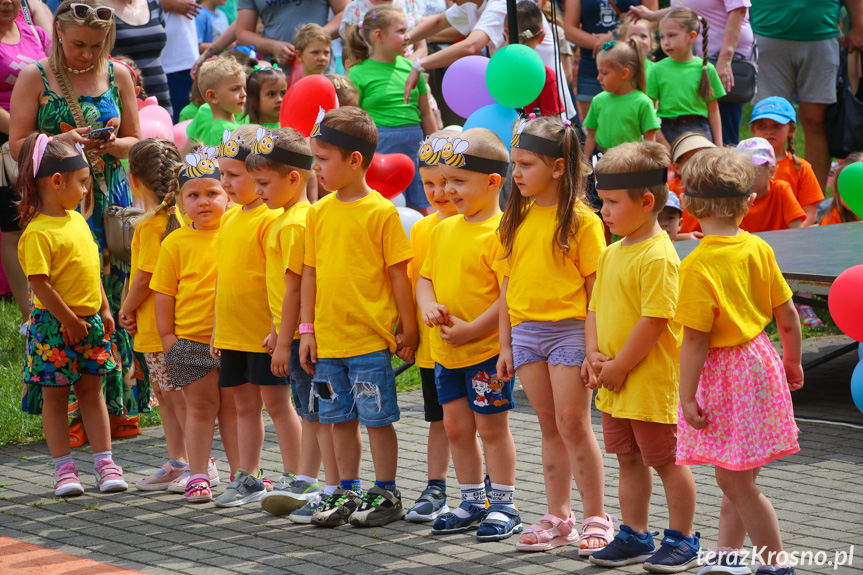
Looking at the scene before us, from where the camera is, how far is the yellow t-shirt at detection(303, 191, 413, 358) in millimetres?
4742

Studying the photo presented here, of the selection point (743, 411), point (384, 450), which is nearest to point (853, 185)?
point (743, 411)

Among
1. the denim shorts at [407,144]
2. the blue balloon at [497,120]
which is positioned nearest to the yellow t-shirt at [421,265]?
the blue balloon at [497,120]

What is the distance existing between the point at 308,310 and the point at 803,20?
6.83 meters

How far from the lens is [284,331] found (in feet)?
16.0

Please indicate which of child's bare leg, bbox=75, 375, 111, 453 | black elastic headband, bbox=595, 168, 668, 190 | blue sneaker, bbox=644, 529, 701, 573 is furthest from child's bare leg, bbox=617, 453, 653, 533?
child's bare leg, bbox=75, 375, 111, 453

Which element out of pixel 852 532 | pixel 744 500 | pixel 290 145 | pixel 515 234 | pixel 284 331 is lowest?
pixel 852 532

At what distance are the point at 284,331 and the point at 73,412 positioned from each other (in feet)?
7.72

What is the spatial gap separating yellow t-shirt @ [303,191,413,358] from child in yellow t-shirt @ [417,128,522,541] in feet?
0.71

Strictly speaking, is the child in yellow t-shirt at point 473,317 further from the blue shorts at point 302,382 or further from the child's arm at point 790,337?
the child's arm at point 790,337

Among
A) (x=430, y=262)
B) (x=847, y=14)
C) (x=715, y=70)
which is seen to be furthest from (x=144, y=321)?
(x=847, y=14)

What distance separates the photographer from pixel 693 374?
375 centimetres

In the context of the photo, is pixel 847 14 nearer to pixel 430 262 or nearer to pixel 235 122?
pixel 235 122

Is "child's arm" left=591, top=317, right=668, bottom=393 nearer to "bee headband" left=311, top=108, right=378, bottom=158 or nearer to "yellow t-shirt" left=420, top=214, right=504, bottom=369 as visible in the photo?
"yellow t-shirt" left=420, top=214, right=504, bottom=369

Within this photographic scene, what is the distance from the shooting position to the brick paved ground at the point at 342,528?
428 cm
